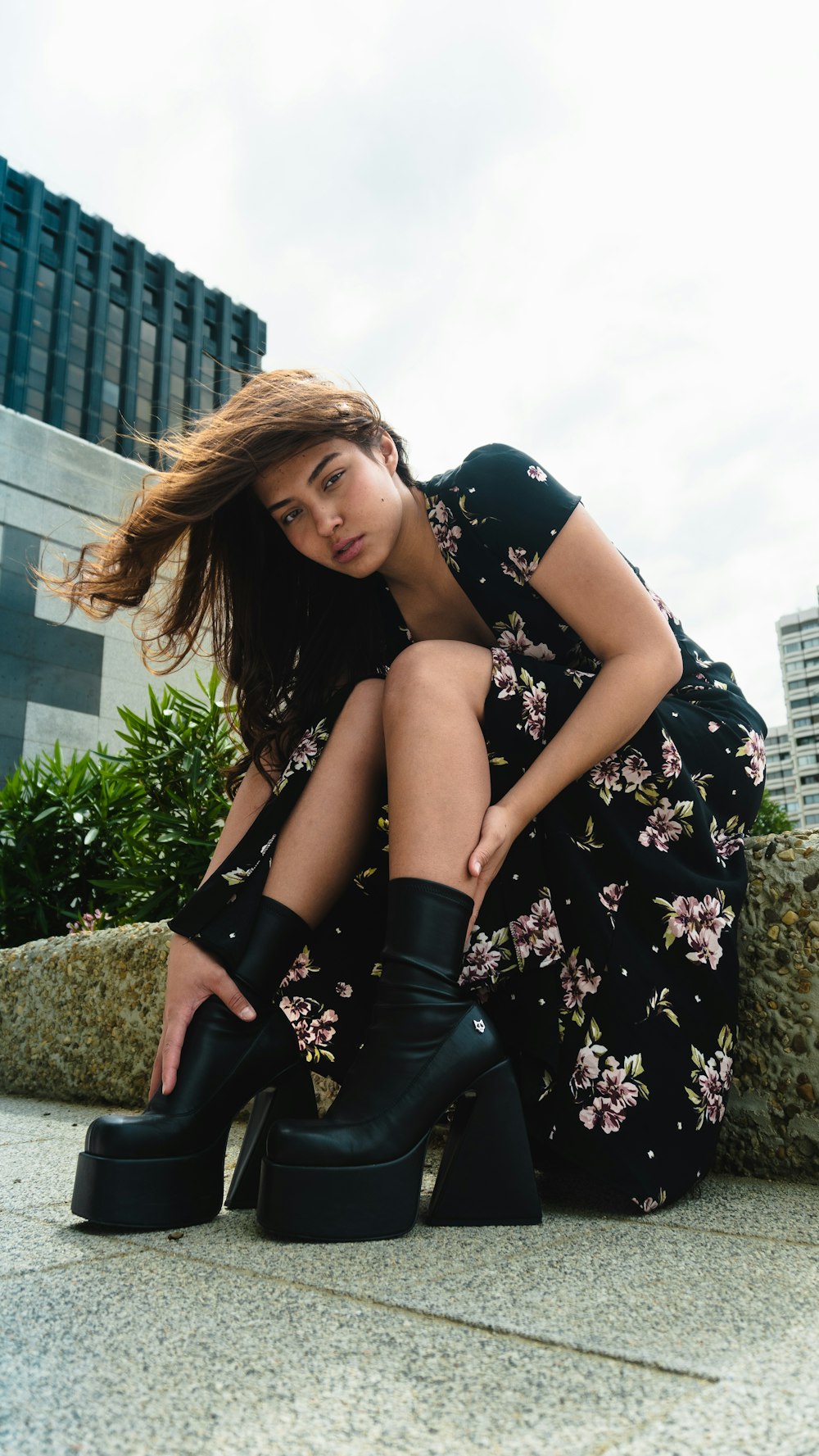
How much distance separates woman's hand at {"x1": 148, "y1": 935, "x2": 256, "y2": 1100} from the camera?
1.21 metres

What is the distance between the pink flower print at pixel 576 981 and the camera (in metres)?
1.25

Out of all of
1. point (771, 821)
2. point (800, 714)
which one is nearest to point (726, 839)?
point (771, 821)

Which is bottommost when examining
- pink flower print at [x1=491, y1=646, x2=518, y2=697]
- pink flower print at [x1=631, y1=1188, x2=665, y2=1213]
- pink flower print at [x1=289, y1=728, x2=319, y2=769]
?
pink flower print at [x1=631, y1=1188, x2=665, y2=1213]

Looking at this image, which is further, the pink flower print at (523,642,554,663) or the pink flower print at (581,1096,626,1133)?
the pink flower print at (523,642,554,663)

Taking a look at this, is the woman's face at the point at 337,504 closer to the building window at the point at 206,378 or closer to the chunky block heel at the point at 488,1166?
the chunky block heel at the point at 488,1166

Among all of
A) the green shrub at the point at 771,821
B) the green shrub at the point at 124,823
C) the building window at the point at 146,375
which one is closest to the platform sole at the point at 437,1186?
the green shrub at the point at 124,823

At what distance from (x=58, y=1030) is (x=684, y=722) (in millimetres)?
2013

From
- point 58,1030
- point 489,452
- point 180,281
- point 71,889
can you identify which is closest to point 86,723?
point 71,889

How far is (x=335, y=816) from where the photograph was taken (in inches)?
51.2

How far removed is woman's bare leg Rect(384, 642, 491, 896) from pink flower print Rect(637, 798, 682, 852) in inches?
9.9

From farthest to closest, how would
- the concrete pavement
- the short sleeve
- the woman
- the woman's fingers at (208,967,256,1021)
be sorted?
the short sleeve
the woman's fingers at (208,967,256,1021)
the woman
the concrete pavement

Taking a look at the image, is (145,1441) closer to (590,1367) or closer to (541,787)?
(590,1367)

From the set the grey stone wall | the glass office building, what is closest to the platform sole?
the grey stone wall

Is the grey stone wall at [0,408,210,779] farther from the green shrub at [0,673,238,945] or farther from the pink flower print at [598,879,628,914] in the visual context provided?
the pink flower print at [598,879,628,914]
